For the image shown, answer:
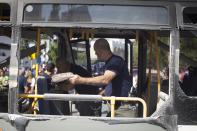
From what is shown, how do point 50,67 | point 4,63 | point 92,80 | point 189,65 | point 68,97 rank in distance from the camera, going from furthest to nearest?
point 189,65
point 50,67
point 4,63
point 92,80
point 68,97

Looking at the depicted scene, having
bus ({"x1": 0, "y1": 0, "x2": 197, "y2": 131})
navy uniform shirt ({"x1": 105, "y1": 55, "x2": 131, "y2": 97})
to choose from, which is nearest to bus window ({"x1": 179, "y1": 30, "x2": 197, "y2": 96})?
navy uniform shirt ({"x1": 105, "y1": 55, "x2": 131, "y2": 97})

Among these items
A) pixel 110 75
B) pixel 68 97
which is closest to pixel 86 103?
pixel 110 75

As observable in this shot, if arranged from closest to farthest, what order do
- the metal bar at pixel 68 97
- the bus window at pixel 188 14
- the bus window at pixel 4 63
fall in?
the metal bar at pixel 68 97
the bus window at pixel 188 14
the bus window at pixel 4 63

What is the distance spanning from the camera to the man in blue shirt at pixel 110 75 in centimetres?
467

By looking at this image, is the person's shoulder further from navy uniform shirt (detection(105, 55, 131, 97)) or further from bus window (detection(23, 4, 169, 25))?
bus window (detection(23, 4, 169, 25))

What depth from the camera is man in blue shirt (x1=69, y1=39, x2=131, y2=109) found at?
467 cm

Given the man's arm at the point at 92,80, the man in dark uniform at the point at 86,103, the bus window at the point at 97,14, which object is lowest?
the man in dark uniform at the point at 86,103

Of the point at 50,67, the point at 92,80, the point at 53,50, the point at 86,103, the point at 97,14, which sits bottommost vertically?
the point at 86,103

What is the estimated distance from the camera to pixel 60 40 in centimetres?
571

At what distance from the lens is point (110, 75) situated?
4.75m

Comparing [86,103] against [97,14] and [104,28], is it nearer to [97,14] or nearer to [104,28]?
[104,28]

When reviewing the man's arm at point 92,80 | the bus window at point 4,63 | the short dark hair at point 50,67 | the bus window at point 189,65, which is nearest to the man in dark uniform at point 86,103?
the man's arm at point 92,80

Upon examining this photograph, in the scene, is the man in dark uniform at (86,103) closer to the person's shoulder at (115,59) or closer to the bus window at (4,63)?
the person's shoulder at (115,59)

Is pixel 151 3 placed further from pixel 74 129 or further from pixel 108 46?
pixel 74 129
